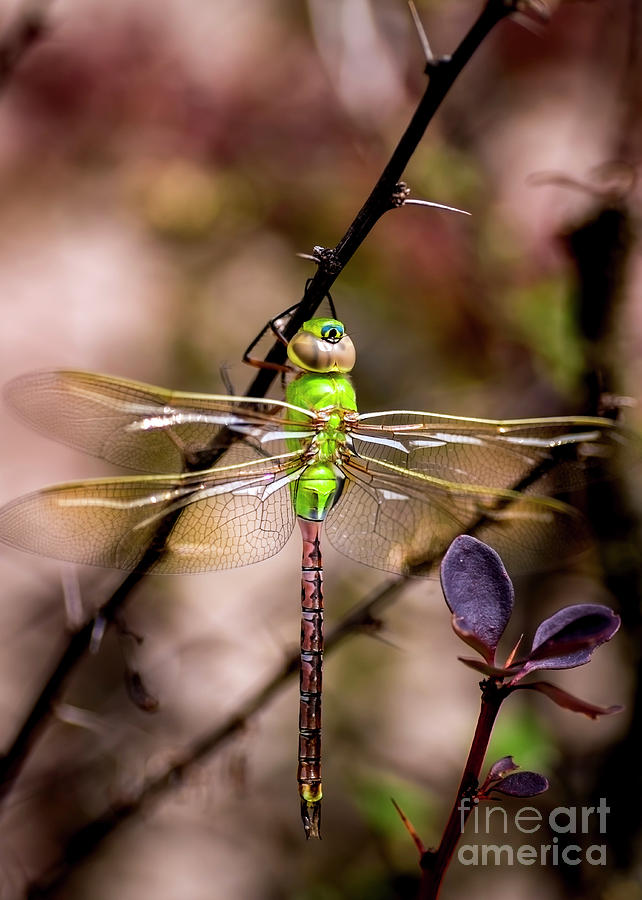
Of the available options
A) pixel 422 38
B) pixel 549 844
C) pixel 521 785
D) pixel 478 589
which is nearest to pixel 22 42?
pixel 422 38

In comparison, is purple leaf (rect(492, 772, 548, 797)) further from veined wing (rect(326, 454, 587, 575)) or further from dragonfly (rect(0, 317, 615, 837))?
veined wing (rect(326, 454, 587, 575))

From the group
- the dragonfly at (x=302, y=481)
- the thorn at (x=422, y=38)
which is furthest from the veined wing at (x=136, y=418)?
the thorn at (x=422, y=38)

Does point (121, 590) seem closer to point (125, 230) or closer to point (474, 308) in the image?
point (474, 308)

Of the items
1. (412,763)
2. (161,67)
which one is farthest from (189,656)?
(161,67)

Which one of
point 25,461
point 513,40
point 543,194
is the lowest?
point 25,461

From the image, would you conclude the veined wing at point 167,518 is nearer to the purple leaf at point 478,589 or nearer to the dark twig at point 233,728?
the dark twig at point 233,728

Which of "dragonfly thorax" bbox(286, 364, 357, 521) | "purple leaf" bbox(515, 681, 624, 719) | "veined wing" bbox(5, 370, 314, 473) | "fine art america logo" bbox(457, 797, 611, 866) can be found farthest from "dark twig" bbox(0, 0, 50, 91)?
"fine art america logo" bbox(457, 797, 611, 866)

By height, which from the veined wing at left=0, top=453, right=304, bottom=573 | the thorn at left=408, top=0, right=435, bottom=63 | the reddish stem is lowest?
the reddish stem
